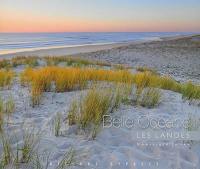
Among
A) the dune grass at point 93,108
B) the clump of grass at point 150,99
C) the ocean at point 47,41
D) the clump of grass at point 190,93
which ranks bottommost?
the ocean at point 47,41

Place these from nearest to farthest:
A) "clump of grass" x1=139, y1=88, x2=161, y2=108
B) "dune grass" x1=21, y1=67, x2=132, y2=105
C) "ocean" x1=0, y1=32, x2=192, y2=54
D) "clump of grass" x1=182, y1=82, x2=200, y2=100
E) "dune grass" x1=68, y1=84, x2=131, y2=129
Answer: "dune grass" x1=68, y1=84, x2=131, y2=129 → "clump of grass" x1=139, y1=88, x2=161, y2=108 → "dune grass" x1=21, y1=67, x2=132, y2=105 → "clump of grass" x1=182, y1=82, x2=200, y2=100 → "ocean" x1=0, y1=32, x2=192, y2=54

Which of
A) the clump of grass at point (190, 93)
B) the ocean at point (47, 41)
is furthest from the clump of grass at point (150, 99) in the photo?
the ocean at point (47, 41)

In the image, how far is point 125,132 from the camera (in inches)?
157

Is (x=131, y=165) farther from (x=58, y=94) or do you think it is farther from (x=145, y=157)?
(x=58, y=94)

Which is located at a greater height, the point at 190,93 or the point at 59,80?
the point at 59,80

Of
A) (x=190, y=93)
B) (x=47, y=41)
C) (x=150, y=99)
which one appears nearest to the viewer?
(x=150, y=99)

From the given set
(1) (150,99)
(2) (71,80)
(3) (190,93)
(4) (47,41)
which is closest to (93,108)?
(1) (150,99)

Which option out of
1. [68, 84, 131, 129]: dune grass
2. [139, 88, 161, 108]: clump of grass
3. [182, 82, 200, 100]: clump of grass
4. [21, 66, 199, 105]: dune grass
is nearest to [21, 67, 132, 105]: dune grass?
[21, 66, 199, 105]: dune grass

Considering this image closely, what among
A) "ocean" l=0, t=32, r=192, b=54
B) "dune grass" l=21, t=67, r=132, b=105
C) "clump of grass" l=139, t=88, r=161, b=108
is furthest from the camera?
"ocean" l=0, t=32, r=192, b=54

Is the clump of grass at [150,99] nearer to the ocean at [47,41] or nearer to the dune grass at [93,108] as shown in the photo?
the dune grass at [93,108]

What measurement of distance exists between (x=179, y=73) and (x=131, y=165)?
11.8 meters

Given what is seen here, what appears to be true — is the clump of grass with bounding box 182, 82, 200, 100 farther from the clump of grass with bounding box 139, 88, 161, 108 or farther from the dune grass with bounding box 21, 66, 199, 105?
the clump of grass with bounding box 139, 88, 161, 108

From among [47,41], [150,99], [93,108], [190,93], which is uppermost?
[93,108]

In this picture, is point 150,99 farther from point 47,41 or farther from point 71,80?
point 47,41
